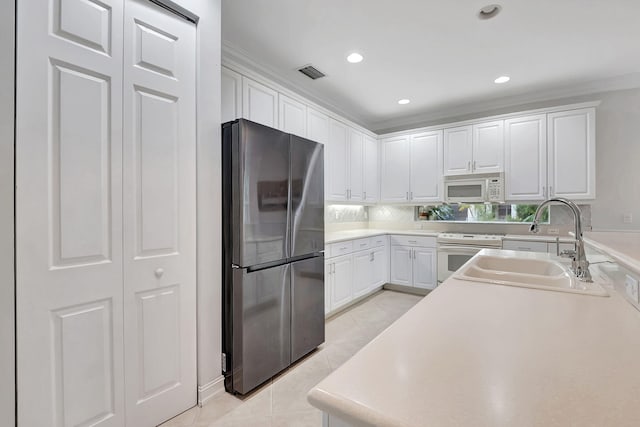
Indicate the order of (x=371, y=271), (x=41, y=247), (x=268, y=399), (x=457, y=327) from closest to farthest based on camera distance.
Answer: (x=457, y=327) < (x=41, y=247) < (x=268, y=399) < (x=371, y=271)

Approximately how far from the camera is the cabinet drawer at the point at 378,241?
3.92m

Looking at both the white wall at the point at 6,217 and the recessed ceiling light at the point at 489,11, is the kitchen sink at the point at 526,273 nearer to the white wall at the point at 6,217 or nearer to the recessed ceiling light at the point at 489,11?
the recessed ceiling light at the point at 489,11

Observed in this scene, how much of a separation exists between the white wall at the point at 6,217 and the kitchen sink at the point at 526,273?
1.92 meters

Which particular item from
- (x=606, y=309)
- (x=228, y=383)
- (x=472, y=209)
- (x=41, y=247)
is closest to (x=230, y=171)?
(x=41, y=247)

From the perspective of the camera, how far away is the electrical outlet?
3.05ft

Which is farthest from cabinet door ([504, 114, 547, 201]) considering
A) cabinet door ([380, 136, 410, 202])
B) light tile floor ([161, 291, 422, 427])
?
light tile floor ([161, 291, 422, 427])

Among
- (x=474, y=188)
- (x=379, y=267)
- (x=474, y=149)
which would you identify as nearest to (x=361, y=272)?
(x=379, y=267)

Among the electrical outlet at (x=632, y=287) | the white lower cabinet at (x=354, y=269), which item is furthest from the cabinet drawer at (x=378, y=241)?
the electrical outlet at (x=632, y=287)

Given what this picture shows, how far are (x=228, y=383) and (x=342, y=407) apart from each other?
5.86 feet

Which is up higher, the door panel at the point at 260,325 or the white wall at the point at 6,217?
the white wall at the point at 6,217

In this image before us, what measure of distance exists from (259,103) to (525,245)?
133 inches

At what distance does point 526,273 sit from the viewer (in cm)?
172

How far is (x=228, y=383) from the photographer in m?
1.93

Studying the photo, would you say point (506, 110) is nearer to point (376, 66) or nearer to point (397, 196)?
point (397, 196)
